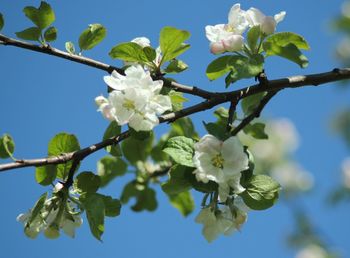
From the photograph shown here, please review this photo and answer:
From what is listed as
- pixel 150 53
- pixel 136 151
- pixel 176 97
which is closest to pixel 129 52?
pixel 150 53

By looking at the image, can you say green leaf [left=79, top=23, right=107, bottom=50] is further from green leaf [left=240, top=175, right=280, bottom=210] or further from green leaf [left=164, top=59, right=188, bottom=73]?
green leaf [left=240, top=175, right=280, bottom=210]

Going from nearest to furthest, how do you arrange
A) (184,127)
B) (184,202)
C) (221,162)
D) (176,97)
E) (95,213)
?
(221,162)
(95,213)
(176,97)
(184,127)
(184,202)

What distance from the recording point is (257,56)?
1300mm

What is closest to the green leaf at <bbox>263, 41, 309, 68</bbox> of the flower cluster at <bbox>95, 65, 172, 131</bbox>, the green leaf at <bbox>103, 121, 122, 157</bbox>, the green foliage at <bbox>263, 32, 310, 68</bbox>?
the green foliage at <bbox>263, 32, 310, 68</bbox>

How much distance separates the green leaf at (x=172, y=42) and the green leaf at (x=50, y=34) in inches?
12.1

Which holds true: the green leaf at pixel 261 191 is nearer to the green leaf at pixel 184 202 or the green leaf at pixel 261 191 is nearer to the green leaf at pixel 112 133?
the green leaf at pixel 112 133

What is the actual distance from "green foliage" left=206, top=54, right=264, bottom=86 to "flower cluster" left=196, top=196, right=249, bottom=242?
33cm

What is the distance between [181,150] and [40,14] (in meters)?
0.59

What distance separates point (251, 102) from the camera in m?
1.61

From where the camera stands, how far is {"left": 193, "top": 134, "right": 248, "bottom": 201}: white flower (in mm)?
1159

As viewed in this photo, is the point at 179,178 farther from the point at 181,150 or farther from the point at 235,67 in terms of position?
the point at 235,67

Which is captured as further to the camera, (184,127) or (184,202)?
(184,202)

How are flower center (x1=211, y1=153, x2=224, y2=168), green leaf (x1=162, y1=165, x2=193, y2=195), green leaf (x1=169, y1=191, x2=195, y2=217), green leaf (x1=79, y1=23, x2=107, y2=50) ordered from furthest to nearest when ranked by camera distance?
green leaf (x1=169, y1=191, x2=195, y2=217)
green leaf (x1=79, y1=23, x2=107, y2=50)
green leaf (x1=162, y1=165, x2=193, y2=195)
flower center (x1=211, y1=153, x2=224, y2=168)

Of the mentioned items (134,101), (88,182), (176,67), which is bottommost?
(88,182)
